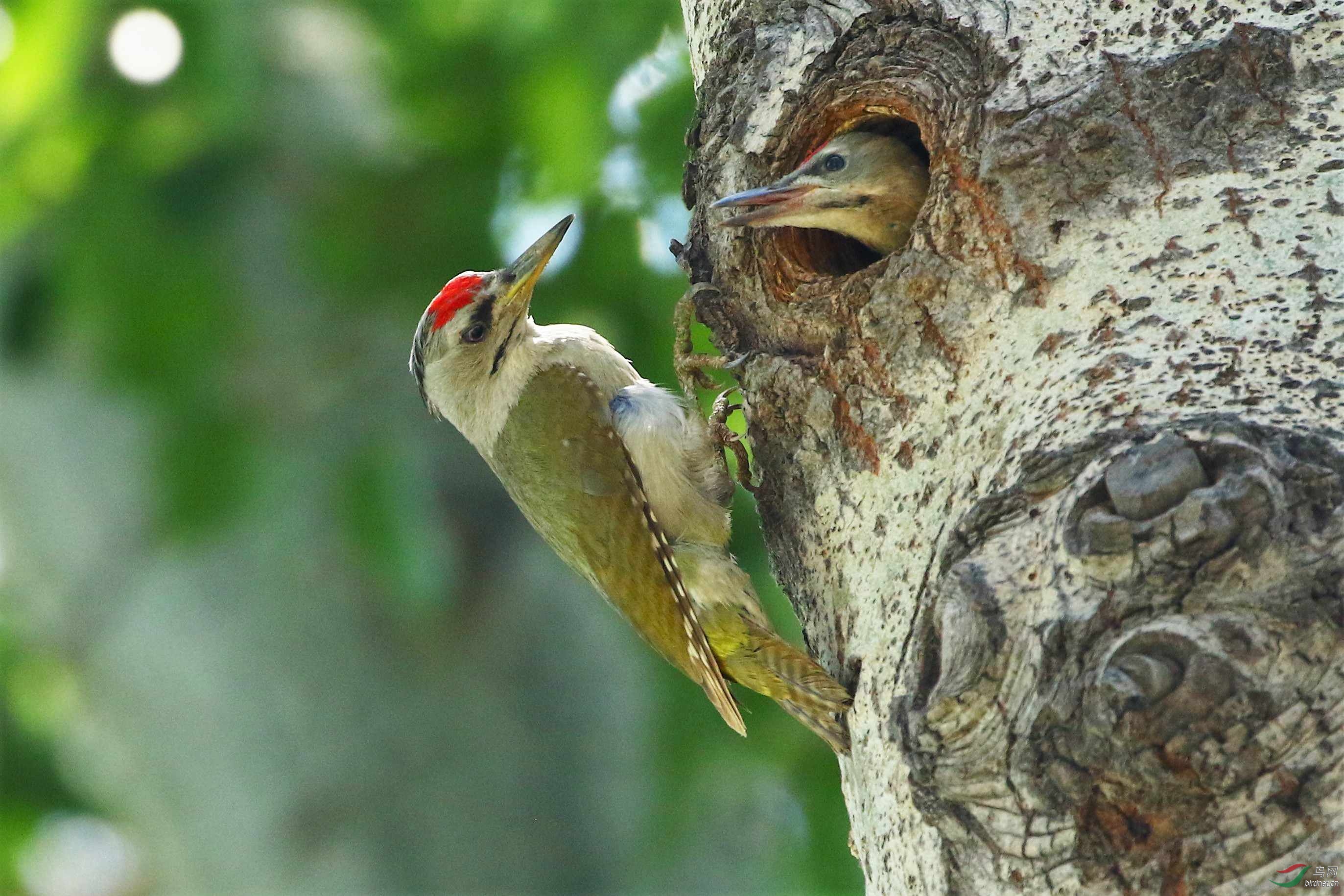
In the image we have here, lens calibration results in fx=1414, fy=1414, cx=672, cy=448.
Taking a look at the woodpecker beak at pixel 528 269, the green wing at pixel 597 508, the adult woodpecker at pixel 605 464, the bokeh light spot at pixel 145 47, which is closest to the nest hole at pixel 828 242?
the adult woodpecker at pixel 605 464

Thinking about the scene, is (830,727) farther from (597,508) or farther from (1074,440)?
(597,508)

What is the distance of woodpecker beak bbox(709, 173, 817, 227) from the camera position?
105 inches

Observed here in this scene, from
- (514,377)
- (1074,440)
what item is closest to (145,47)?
(514,377)

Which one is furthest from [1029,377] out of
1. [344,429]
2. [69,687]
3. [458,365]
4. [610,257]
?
[69,687]

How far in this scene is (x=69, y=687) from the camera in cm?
657

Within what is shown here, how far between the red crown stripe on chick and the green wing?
0.33 m

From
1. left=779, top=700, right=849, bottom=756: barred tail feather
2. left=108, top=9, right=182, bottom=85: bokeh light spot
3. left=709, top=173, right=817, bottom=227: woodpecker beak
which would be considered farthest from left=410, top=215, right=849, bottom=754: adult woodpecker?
left=108, top=9, right=182, bottom=85: bokeh light spot

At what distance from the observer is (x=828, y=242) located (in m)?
3.39

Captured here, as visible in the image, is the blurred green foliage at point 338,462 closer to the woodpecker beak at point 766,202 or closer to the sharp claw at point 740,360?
the woodpecker beak at point 766,202

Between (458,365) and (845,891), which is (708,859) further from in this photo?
(458,365)

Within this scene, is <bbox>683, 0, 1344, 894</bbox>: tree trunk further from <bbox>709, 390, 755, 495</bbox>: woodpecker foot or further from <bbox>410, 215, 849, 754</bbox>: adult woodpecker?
<bbox>709, 390, 755, 495</bbox>: woodpecker foot

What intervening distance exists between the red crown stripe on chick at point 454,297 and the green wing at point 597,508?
0.33 meters

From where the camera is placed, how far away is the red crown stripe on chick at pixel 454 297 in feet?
13.5

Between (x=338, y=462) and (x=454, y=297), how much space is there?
129cm
